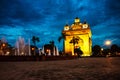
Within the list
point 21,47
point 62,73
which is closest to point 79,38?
point 21,47

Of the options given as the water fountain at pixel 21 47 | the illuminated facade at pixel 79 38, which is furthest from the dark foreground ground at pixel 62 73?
the illuminated facade at pixel 79 38

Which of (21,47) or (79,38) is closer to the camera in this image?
(21,47)

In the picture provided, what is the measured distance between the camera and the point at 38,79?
30.6 feet

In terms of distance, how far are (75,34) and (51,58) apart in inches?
2760

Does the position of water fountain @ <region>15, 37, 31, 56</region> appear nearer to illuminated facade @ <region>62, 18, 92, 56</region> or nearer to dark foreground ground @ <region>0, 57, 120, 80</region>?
dark foreground ground @ <region>0, 57, 120, 80</region>

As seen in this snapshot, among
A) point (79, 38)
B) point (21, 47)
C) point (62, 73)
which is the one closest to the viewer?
point (62, 73)

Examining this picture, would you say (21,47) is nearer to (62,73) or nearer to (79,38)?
(62,73)

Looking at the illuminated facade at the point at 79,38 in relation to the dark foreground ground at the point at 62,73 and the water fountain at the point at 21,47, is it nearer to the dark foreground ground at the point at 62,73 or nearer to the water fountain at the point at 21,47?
the water fountain at the point at 21,47

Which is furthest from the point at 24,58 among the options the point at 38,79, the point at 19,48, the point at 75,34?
the point at 75,34

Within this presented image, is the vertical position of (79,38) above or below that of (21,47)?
above

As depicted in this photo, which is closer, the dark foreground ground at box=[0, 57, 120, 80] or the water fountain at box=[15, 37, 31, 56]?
the dark foreground ground at box=[0, 57, 120, 80]

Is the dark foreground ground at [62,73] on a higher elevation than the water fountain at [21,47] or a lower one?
lower

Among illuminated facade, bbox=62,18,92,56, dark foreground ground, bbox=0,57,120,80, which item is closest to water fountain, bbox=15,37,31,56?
dark foreground ground, bbox=0,57,120,80

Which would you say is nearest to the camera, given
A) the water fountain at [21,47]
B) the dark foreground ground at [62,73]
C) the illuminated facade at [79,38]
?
the dark foreground ground at [62,73]
